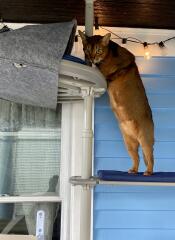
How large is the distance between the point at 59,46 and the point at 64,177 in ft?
2.91

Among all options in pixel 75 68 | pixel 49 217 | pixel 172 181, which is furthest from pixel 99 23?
pixel 49 217

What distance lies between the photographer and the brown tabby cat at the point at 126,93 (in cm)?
189

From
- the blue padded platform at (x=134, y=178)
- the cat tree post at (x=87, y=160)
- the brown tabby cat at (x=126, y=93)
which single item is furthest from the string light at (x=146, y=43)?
the blue padded platform at (x=134, y=178)

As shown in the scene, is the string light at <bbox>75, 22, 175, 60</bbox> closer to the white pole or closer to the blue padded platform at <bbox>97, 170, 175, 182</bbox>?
the white pole

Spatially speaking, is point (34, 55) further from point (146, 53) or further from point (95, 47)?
point (146, 53)

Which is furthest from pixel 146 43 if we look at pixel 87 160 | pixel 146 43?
pixel 87 160

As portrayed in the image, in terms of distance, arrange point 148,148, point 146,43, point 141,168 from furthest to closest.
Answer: point 146,43 < point 141,168 < point 148,148

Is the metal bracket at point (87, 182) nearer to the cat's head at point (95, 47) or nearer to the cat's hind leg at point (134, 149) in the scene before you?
the cat's hind leg at point (134, 149)

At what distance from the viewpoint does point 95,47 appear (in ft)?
6.28

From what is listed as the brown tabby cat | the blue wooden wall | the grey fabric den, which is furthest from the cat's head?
the blue wooden wall

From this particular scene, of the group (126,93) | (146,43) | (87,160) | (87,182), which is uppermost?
(146,43)

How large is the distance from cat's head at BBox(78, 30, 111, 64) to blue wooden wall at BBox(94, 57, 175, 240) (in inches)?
15.2

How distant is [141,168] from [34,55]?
1.01m

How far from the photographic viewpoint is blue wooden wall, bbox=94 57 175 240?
214 cm
